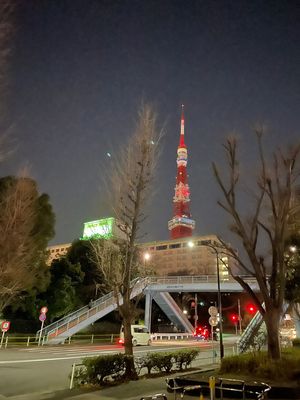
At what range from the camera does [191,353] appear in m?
13.2

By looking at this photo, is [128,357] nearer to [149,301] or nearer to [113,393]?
[113,393]

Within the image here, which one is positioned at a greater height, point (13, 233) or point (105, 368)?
point (13, 233)

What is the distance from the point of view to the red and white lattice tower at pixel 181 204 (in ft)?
447

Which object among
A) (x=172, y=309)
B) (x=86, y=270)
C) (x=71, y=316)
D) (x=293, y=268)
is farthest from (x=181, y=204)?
(x=293, y=268)

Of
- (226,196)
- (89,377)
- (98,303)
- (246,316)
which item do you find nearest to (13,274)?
(89,377)

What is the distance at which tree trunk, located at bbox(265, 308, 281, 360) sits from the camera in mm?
10938

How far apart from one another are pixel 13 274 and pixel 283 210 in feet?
46.6

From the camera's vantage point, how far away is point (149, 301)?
1604 inches

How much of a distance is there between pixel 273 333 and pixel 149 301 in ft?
101

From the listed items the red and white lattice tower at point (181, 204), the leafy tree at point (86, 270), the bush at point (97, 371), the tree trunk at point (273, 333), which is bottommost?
the bush at point (97, 371)

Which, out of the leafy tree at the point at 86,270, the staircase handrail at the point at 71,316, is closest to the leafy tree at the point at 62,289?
the staircase handrail at the point at 71,316

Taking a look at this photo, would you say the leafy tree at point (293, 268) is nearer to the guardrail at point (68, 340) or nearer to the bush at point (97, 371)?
the bush at point (97, 371)

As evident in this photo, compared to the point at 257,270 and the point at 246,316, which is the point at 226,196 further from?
the point at 246,316

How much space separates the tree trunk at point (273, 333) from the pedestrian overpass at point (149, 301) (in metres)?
12.7
